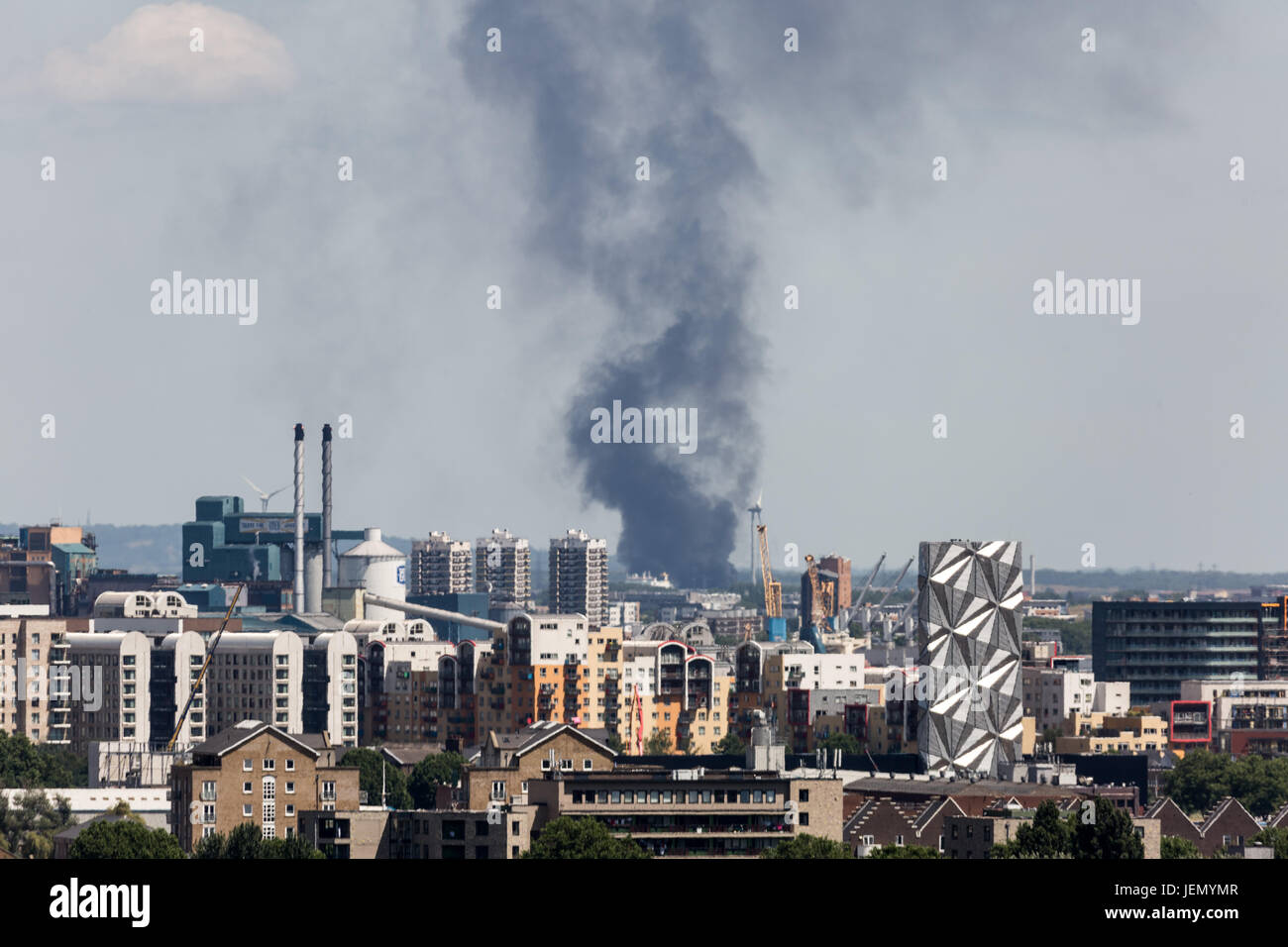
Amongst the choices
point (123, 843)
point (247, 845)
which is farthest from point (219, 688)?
point (123, 843)

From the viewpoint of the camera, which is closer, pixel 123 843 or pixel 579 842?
pixel 579 842

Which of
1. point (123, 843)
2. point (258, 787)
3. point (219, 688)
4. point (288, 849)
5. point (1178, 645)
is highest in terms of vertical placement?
point (1178, 645)

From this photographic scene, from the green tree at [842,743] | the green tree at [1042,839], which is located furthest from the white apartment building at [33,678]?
the green tree at [1042,839]

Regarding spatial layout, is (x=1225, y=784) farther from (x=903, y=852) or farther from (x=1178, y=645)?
(x=903, y=852)

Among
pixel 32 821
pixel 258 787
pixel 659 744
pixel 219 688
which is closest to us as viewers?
pixel 258 787

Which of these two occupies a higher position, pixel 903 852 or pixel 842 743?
pixel 842 743

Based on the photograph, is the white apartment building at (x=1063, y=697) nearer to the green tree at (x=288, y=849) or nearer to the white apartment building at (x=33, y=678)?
the white apartment building at (x=33, y=678)

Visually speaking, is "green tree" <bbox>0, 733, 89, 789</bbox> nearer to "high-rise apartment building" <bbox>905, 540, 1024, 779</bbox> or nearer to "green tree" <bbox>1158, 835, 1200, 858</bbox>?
"high-rise apartment building" <bbox>905, 540, 1024, 779</bbox>

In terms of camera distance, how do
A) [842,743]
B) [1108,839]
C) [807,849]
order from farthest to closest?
[842,743] → [1108,839] → [807,849]
